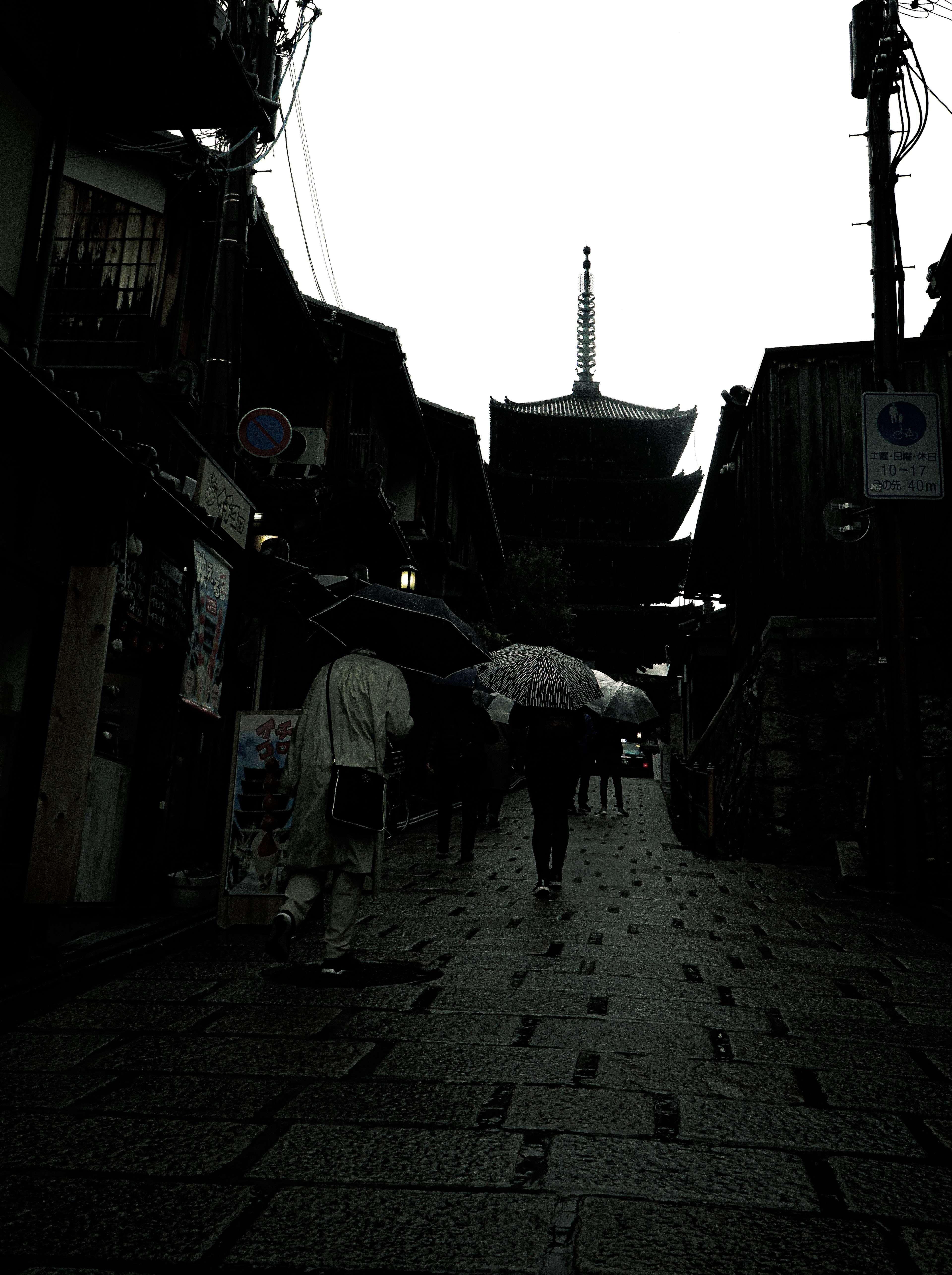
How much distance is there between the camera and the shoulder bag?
538 centimetres

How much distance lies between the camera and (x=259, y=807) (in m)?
7.03

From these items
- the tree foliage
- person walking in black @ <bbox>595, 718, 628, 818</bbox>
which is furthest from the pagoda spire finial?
person walking in black @ <bbox>595, 718, 628, 818</bbox>

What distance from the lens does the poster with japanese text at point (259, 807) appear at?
22.6ft

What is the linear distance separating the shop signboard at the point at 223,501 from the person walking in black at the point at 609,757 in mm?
9158

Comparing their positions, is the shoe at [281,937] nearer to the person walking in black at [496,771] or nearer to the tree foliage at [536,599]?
the person walking in black at [496,771]

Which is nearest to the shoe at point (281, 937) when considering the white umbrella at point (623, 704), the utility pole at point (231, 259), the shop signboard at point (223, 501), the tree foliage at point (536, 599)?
the shop signboard at point (223, 501)

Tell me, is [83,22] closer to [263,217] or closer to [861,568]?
[263,217]

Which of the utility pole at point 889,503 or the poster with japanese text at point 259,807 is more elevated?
the utility pole at point 889,503

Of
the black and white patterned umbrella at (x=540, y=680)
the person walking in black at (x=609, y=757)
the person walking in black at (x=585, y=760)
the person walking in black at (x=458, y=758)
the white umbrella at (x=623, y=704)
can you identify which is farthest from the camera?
the person walking in black at (x=609, y=757)

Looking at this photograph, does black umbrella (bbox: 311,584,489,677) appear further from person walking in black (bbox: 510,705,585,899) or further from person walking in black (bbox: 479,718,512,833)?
person walking in black (bbox: 479,718,512,833)

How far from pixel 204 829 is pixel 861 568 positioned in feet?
29.4

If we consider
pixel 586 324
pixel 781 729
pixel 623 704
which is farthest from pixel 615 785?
pixel 586 324

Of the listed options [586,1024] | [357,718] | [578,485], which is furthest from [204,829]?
[578,485]

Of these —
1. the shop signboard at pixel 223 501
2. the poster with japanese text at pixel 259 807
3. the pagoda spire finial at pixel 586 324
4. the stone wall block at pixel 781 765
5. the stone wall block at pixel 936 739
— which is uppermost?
the pagoda spire finial at pixel 586 324
